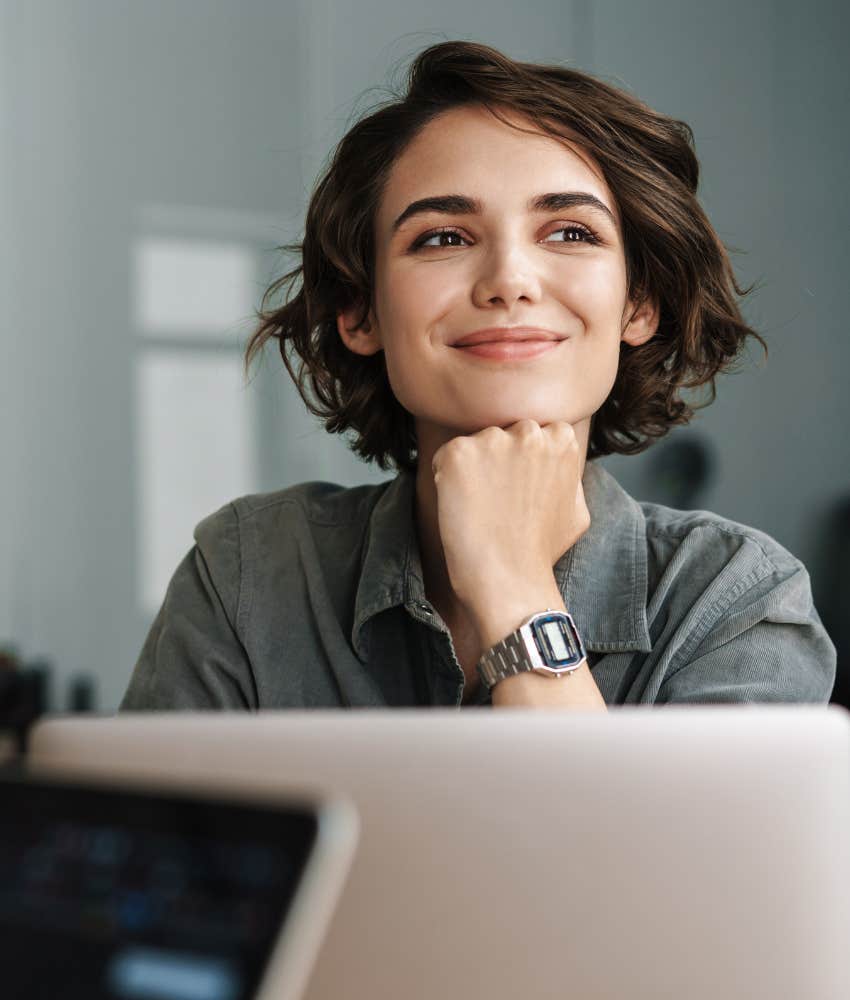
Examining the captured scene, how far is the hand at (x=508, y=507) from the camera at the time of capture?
118cm

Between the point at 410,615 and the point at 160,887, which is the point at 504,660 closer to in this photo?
the point at 410,615

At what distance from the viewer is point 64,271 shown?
361 cm

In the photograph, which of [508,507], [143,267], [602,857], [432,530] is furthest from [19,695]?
[602,857]

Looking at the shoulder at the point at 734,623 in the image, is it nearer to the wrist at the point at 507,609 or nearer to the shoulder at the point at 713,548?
the shoulder at the point at 713,548

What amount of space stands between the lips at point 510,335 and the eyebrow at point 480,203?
137mm

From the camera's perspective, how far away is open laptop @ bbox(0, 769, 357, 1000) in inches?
14.8

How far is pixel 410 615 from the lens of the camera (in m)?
1.34

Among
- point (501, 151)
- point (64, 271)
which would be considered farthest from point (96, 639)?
point (501, 151)

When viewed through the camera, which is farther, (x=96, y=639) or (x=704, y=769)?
(x=96, y=639)

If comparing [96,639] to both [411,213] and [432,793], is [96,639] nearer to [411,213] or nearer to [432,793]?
[411,213]

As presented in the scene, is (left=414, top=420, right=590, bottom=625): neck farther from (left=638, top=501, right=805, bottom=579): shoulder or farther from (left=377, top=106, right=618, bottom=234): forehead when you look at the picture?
(left=377, top=106, right=618, bottom=234): forehead

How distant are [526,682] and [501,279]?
488 mm

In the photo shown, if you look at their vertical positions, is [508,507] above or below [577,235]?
below

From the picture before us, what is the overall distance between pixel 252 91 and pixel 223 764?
10.7 ft
